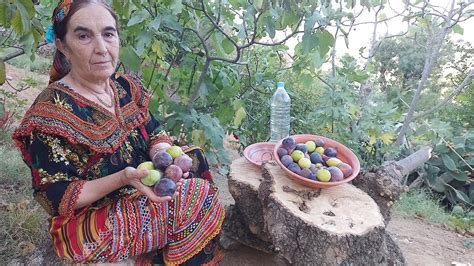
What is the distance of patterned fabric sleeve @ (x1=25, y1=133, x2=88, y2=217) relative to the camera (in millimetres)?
1675

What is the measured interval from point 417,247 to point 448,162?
78.9 inches

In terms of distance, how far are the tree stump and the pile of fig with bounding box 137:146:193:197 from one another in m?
0.51

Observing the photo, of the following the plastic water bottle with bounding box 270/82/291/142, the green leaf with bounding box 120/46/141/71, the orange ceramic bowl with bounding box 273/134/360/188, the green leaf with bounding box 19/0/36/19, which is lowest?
the plastic water bottle with bounding box 270/82/291/142

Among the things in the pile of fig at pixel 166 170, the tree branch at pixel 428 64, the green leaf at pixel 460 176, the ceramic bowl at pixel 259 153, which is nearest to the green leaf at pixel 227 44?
the ceramic bowl at pixel 259 153

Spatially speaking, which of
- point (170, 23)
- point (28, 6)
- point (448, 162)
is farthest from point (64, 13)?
point (448, 162)

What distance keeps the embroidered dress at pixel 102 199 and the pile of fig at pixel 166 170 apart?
0.49 feet

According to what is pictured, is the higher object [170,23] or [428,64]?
[170,23]

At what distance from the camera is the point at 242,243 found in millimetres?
2666

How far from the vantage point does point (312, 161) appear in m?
2.29

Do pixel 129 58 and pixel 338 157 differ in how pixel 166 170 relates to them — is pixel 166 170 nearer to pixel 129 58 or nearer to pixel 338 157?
pixel 129 58

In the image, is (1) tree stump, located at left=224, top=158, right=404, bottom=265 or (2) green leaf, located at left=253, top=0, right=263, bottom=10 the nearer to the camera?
(1) tree stump, located at left=224, top=158, right=404, bottom=265

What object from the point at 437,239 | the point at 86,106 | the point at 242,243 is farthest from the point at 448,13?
the point at 86,106

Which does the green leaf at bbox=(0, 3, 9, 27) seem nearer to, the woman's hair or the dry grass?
the woman's hair

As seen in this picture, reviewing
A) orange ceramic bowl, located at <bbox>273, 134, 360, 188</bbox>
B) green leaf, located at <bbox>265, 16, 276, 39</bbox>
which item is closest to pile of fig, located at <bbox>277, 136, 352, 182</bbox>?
orange ceramic bowl, located at <bbox>273, 134, 360, 188</bbox>
